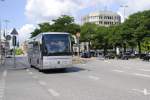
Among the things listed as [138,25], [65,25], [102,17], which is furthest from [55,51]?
[102,17]

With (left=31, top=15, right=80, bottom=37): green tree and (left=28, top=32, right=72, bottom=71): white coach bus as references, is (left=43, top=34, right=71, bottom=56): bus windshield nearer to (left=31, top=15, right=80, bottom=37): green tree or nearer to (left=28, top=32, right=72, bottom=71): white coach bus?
(left=28, top=32, right=72, bottom=71): white coach bus

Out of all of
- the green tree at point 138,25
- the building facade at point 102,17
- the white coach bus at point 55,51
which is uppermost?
the building facade at point 102,17

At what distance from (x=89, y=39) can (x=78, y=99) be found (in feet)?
367

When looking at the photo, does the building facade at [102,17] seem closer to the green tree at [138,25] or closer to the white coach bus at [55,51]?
the green tree at [138,25]

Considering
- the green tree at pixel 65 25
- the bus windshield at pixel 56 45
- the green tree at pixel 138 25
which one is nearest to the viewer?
the bus windshield at pixel 56 45

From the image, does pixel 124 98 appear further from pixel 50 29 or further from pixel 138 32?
pixel 50 29

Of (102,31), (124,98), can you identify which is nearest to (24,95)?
(124,98)

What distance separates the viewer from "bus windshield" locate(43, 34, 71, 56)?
31281mm

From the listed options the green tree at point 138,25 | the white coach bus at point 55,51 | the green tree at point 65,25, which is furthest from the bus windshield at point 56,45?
the green tree at point 65,25

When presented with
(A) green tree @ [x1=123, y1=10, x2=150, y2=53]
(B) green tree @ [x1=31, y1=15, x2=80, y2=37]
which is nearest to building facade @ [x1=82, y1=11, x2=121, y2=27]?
(B) green tree @ [x1=31, y1=15, x2=80, y2=37]

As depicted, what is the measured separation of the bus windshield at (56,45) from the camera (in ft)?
103

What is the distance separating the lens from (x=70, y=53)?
31.6 m

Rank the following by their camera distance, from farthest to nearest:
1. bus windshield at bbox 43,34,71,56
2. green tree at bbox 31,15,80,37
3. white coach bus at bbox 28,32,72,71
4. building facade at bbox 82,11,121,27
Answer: building facade at bbox 82,11,121,27 < green tree at bbox 31,15,80,37 < bus windshield at bbox 43,34,71,56 < white coach bus at bbox 28,32,72,71

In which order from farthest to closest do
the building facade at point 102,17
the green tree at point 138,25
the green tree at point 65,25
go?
the building facade at point 102,17, the green tree at point 65,25, the green tree at point 138,25
